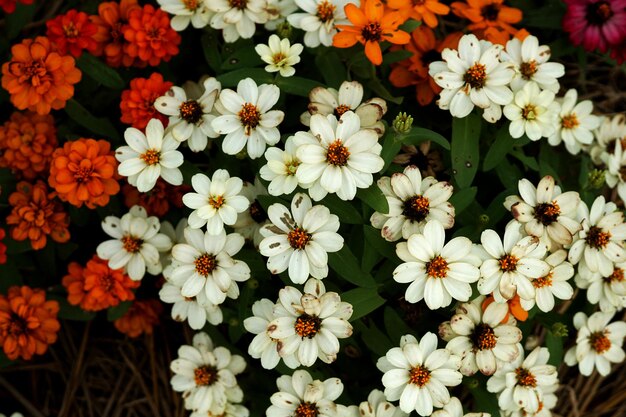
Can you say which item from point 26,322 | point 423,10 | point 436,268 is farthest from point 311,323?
point 423,10

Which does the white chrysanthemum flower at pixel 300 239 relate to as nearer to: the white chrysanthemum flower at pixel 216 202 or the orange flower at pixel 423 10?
the white chrysanthemum flower at pixel 216 202

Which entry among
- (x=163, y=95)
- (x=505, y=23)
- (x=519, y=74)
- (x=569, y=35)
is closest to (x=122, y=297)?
(x=163, y=95)

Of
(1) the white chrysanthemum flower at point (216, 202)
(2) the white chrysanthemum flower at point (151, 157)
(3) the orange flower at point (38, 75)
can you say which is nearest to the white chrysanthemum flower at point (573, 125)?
(1) the white chrysanthemum flower at point (216, 202)

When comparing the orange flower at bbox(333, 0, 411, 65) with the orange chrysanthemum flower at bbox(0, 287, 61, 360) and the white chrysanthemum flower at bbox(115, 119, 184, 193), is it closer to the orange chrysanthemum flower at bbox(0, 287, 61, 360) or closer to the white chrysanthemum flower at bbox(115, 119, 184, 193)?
the white chrysanthemum flower at bbox(115, 119, 184, 193)

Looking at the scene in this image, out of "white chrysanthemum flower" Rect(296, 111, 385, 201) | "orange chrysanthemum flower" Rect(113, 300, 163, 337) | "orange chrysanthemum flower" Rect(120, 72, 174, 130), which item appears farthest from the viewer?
"orange chrysanthemum flower" Rect(113, 300, 163, 337)

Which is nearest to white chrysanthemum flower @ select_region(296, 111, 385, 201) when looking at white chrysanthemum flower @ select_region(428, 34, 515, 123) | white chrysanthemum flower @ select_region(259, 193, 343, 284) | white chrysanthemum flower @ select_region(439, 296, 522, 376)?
white chrysanthemum flower @ select_region(259, 193, 343, 284)
